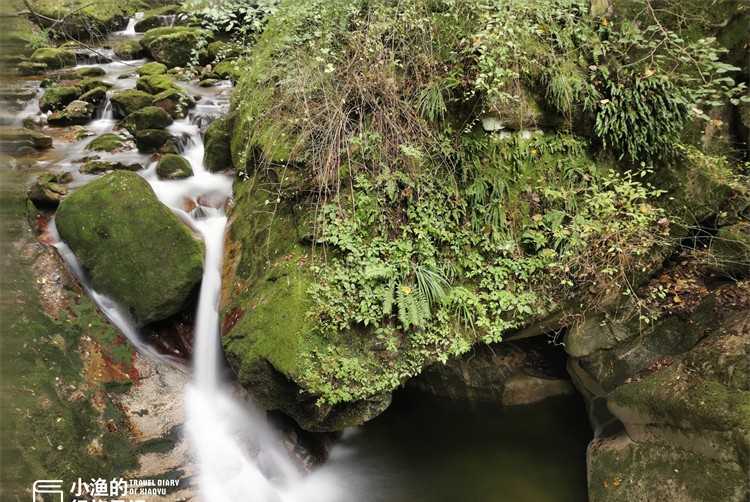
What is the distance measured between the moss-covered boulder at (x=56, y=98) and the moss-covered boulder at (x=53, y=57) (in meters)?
2.43

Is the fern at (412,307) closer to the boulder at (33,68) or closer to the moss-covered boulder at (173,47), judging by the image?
the moss-covered boulder at (173,47)

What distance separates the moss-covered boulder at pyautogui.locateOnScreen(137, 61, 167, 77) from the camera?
1131cm

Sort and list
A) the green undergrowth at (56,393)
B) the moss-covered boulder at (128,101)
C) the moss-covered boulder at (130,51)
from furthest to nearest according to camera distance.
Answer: the moss-covered boulder at (130,51), the moss-covered boulder at (128,101), the green undergrowth at (56,393)

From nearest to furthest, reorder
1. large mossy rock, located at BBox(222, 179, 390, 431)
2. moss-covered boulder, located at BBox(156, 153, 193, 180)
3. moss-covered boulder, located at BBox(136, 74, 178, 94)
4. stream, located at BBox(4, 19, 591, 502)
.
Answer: large mossy rock, located at BBox(222, 179, 390, 431) → stream, located at BBox(4, 19, 591, 502) → moss-covered boulder, located at BBox(156, 153, 193, 180) → moss-covered boulder, located at BBox(136, 74, 178, 94)

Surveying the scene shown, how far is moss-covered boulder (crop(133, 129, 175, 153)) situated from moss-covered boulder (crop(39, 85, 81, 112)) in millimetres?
3366

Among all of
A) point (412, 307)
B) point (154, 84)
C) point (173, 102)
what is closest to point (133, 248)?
point (412, 307)

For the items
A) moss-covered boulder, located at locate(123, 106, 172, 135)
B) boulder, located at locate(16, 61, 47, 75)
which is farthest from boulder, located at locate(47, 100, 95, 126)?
boulder, located at locate(16, 61, 47, 75)

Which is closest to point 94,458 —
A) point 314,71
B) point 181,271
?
point 181,271

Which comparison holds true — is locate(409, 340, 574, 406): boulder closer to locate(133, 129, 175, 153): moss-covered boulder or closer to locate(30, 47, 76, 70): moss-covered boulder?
locate(133, 129, 175, 153): moss-covered boulder

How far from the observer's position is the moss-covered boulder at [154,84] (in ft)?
34.8

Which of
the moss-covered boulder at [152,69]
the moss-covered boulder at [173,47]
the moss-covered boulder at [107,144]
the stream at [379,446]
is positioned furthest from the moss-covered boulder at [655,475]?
the moss-covered boulder at [173,47]

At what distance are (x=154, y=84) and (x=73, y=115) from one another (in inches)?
76.1

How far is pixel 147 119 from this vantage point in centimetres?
908

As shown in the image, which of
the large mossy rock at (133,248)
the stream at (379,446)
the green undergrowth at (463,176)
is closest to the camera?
the green undergrowth at (463,176)
